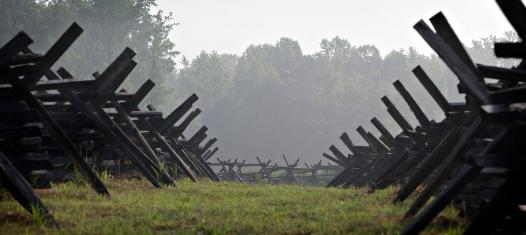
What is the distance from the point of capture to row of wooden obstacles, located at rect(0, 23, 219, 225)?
25.9 ft

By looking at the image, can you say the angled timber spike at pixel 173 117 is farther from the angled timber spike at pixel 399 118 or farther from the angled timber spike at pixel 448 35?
the angled timber spike at pixel 448 35

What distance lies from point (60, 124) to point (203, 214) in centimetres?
472

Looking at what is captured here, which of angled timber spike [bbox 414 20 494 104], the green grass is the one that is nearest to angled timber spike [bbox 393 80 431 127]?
the green grass

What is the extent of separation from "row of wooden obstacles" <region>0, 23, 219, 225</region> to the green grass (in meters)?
0.38

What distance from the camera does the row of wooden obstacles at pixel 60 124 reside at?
7902mm

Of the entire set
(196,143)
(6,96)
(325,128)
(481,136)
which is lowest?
(325,128)

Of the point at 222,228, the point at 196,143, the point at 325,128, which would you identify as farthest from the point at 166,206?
the point at 325,128

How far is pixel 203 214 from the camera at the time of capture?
24.5 feet

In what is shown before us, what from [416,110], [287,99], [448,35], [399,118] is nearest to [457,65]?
[448,35]

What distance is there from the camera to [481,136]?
664cm

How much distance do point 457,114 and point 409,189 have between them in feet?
4.55

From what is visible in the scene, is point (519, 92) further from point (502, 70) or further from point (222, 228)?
point (222, 228)

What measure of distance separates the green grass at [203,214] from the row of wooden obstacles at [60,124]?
377mm

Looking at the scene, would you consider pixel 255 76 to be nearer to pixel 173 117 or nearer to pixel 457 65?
pixel 173 117
